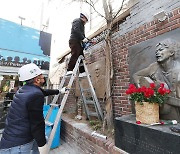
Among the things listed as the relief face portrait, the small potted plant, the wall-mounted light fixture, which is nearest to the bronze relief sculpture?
the relief face portrait

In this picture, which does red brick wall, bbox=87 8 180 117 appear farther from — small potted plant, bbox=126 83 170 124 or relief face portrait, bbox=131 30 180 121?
small potted plant, bbox=126 83 170 124

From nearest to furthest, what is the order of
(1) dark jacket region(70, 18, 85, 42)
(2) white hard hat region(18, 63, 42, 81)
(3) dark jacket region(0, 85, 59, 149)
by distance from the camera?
(3) dark jacket region(0, 85, 59, 149) → (2) white hard hat region(18, 63, 42, 81) → (1) dark jacket region(70, 18, 85, 42)

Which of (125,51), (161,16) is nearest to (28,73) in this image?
A: (125,51)

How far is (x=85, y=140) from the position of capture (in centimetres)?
289

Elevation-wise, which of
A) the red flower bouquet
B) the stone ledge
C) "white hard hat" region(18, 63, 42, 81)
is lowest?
the stone ledge

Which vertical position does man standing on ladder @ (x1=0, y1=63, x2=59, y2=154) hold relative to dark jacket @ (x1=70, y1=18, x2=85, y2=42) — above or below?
below

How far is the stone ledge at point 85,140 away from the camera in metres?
2.27

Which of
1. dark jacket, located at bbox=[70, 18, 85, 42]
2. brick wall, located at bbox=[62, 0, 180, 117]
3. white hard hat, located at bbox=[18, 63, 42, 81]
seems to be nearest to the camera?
white hard hat, located at bbox=[18, 63, 42, 81]

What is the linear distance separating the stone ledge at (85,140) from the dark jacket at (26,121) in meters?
1.08

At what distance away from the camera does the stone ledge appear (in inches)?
89.3

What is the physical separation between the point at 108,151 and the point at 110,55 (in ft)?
6.26

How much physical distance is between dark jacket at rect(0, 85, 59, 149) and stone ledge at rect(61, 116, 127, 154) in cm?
108

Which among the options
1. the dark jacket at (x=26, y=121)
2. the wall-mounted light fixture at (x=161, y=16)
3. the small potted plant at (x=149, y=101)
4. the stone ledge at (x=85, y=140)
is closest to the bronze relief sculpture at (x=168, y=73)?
the small potted plant at (x=149, y=101)

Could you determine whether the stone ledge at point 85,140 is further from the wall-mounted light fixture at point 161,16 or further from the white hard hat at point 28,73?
the wall-mounted light fixture at point 161,16
